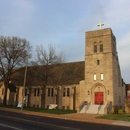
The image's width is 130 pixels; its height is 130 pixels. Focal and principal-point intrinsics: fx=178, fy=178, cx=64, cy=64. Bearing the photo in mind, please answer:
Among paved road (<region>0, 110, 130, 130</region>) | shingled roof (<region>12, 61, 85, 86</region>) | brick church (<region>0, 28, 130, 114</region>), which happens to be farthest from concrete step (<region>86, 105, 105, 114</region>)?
paved road (<region>0, 110, 130, 130</region>)

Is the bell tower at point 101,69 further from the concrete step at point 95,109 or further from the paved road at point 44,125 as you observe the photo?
the paved road at point 44,125

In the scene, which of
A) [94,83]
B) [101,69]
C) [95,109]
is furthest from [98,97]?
[101,69]

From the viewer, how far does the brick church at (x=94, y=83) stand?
108ft

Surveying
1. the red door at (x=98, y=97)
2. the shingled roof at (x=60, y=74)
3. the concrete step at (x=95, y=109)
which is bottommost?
the concrete step at (x=95, y=109)

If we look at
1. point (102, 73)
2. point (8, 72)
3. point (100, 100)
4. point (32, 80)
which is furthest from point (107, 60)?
point (8, 72)

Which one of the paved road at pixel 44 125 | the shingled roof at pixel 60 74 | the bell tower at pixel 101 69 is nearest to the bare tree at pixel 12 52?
the shingled roof at pixel 60 74

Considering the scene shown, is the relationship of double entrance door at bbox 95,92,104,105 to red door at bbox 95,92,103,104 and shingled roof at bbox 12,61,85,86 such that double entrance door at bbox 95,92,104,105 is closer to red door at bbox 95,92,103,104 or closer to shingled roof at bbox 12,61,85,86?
red door at bbox 95,92,103,104

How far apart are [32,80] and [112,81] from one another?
19409 millimetres

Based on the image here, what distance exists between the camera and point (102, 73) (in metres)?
34.4

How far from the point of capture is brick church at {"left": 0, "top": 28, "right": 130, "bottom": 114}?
108 ft

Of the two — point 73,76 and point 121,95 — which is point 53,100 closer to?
point 73,76

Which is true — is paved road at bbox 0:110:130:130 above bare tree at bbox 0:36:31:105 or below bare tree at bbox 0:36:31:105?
below

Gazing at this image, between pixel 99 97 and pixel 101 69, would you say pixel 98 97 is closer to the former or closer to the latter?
pixel 99 97

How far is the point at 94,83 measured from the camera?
3456 cm
